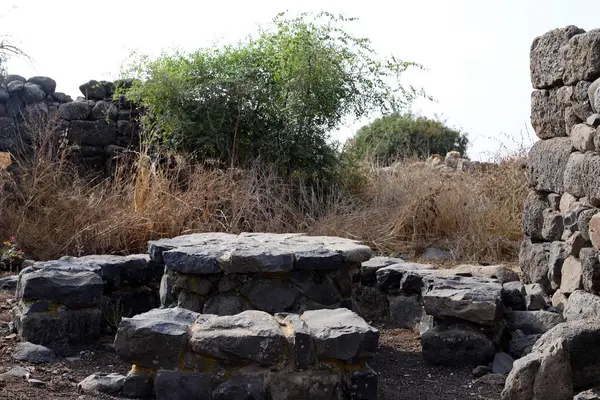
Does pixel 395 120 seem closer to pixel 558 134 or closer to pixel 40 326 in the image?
pixel 558 134

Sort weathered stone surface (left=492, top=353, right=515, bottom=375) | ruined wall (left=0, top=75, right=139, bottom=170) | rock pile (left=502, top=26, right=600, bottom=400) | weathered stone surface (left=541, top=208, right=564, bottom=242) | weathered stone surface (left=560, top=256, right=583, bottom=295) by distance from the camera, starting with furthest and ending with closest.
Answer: ruined wall (left=0, top=75, right=139, bottom=170), weathered stone surface (left=541, top=208, right=564, bottom=242), weathered stone surface (left=560, top=256, right=583, bottom=295), weathered stone surface (left=492, top=353, right=515, bottom=375), rock pile (left=502, top=26, right=600, bottom=400)

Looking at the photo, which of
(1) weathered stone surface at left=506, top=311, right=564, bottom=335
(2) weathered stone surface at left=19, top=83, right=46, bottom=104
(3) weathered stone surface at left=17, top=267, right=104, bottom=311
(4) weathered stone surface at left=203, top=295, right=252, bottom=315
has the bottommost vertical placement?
(1) weathered stone surface at left=506, top=311, right=564, bottom=335

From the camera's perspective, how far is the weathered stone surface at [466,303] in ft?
16.9

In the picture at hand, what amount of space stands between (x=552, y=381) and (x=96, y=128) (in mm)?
8718

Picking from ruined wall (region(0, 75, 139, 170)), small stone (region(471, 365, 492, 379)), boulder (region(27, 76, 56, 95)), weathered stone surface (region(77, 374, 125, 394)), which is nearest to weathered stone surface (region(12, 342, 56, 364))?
weathered stone surface (region(77, 374, 125, 394))

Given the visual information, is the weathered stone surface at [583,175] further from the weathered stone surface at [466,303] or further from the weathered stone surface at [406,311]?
the weathered stone surface at [406,311]

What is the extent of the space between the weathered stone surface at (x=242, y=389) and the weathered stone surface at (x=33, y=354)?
146 centimetres

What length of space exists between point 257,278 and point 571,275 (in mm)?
2189

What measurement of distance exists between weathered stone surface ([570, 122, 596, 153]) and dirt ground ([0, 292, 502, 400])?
1649mm

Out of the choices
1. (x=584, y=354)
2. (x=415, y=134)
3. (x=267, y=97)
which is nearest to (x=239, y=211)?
(x=267, y=97)

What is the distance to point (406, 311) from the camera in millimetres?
6160

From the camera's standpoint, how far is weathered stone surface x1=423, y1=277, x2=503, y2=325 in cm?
516

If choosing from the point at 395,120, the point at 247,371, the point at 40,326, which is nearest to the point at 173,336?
the point at 247,371

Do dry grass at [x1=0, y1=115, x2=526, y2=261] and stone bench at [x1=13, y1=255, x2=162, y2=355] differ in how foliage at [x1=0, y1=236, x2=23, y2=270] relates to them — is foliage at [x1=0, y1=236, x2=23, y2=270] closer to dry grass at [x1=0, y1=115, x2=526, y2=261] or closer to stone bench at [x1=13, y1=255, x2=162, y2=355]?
dry grass at [x1=0, y1=115, x2=526, y2=261]
